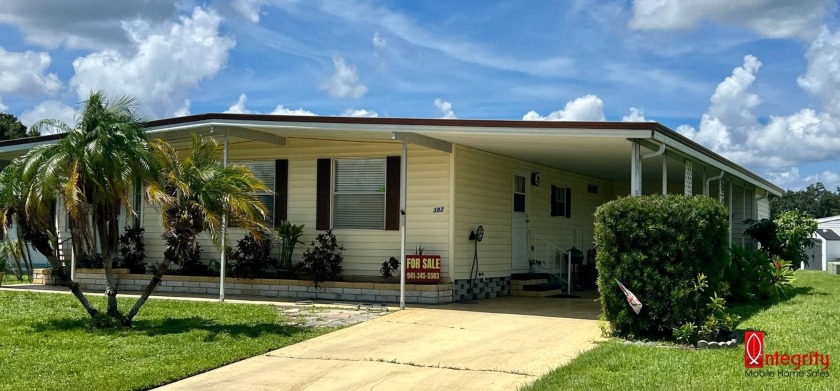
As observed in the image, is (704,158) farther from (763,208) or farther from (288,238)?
(763,208)

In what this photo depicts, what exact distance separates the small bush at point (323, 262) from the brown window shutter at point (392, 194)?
990 mm

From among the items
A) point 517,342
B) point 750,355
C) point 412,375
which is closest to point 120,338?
point 412,375

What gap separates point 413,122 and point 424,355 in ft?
13.6

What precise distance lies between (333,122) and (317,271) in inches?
104

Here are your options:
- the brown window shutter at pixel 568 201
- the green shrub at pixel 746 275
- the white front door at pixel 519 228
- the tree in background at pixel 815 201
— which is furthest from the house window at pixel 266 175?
the tree in background at pixel 815 201

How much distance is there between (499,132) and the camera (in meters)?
10.5

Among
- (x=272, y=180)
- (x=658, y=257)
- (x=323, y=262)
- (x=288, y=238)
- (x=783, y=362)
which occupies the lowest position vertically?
(x=783, y=362)

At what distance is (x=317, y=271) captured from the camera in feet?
41.1

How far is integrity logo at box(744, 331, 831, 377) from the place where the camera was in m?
6.49

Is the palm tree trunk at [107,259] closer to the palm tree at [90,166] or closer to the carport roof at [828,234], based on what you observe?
the palm tree at [90,166]

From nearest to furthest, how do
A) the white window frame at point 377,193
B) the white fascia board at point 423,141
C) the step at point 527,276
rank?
the white fascia board at point 423,141 → the white window frame at point 377,193 → the step at point 527,276

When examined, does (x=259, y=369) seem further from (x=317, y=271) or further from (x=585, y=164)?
(x=585, y=164)

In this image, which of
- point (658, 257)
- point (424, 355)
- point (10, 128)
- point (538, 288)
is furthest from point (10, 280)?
point (10, 128)

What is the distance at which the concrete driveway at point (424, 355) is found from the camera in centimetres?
662
